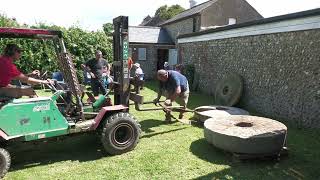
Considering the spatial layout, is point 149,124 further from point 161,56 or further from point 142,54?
A: point 161,56

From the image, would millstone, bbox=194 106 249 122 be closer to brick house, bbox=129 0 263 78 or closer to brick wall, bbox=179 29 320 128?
brick wall, bbox=179 29 320 128

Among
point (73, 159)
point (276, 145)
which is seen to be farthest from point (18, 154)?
point (276, 145)

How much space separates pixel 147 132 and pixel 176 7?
3856 centimetres

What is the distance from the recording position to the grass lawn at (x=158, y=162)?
16.6ft

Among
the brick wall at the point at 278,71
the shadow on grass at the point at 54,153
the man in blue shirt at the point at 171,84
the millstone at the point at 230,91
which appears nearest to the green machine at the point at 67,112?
the shadow on grass at the point at 54,153

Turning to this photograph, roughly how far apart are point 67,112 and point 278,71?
6.09 m

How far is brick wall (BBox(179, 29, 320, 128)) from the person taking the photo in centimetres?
783

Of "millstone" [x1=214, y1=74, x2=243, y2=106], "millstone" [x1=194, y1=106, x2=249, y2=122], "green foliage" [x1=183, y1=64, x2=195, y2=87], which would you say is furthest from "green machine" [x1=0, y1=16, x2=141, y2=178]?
"green foliage" [x1=183, y1=64, x2=195, y2=87]

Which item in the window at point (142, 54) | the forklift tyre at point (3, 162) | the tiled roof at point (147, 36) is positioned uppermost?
the tiled roof at point (147, 36)

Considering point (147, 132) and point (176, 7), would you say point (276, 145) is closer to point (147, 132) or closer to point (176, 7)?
point (147, 132)

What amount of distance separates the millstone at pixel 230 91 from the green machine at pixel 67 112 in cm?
498

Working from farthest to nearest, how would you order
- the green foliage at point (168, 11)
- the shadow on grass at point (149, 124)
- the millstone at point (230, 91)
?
the green foliage at point (168, 11), the millstone at point (230, 91), the shadow on grass at point (149, 124)

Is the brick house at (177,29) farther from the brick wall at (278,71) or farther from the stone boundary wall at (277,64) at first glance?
the brick wall at (278,71)

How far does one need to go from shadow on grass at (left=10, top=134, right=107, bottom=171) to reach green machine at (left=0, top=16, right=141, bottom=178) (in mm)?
291
